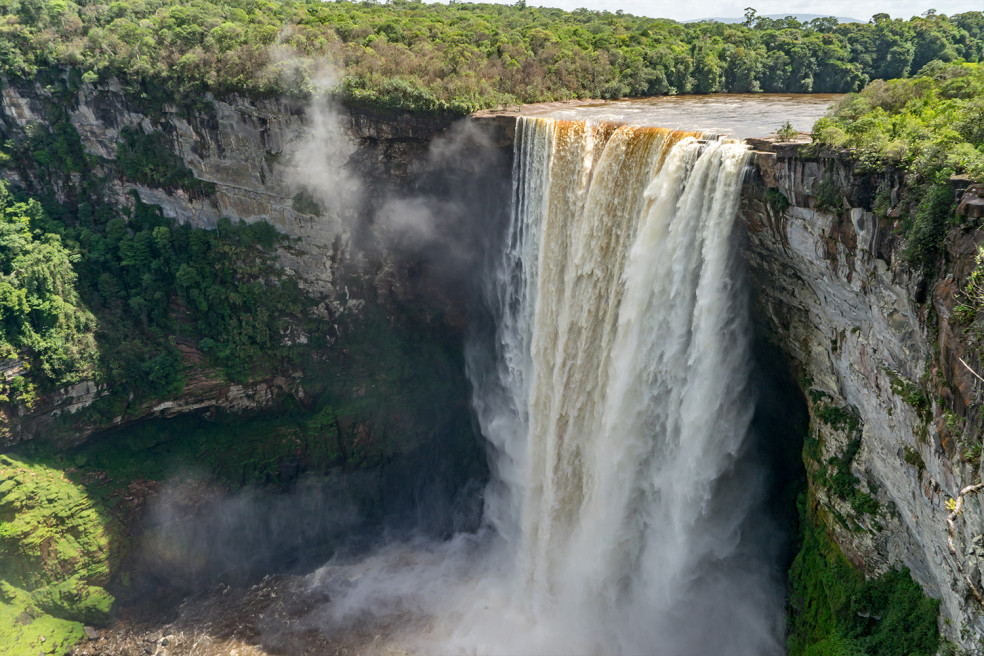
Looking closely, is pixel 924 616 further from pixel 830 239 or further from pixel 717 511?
pixel 830 239

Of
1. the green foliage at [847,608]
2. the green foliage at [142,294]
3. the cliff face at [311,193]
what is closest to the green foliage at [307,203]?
the cliff face at [311,193]

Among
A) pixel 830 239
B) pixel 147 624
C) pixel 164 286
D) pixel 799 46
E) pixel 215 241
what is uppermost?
pixel 799 46

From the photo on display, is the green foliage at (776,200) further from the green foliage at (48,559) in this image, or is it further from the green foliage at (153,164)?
the green foliage at (48,559)

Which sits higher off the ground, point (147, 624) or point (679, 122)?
point (679, 122)

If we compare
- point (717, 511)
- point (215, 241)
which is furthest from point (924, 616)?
point (215, 241)

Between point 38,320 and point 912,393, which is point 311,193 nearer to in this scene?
point 38,320

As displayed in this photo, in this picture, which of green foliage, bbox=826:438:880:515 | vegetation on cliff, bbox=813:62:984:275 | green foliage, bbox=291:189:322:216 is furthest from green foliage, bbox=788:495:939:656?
green foliage, bbox=291:189:322:216

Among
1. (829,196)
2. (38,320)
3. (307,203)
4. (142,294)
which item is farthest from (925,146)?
(38,320)
